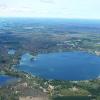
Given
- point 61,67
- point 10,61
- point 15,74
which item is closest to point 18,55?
point 10,61

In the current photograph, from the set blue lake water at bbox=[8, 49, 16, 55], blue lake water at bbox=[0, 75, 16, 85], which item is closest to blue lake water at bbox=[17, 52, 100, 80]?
blue lake water at bbox=[8, 49, 16, 55]

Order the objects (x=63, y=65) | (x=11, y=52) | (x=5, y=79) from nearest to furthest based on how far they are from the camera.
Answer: (x=5, y=79), (x=63, y=65), (x=11, y=52)

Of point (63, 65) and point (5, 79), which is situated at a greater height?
point (5, 79)

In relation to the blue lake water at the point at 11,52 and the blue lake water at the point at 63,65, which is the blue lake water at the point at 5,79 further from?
the blue lake water at the point at 11,52

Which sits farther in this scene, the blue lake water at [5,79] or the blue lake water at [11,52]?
the blue lake water at [11,52]

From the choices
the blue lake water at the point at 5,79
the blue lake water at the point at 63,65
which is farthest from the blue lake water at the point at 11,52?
the blue lake water at the point at 5,79

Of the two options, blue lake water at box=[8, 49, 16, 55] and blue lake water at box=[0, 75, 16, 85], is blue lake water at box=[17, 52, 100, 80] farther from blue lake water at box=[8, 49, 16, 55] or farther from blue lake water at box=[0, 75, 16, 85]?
blue lake water at box=[0, 75, 16, 85]

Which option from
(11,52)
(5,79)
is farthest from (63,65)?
(11,52)

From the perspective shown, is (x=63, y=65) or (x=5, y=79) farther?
(x=63, y=65)

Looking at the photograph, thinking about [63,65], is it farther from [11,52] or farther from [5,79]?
[11,52]
